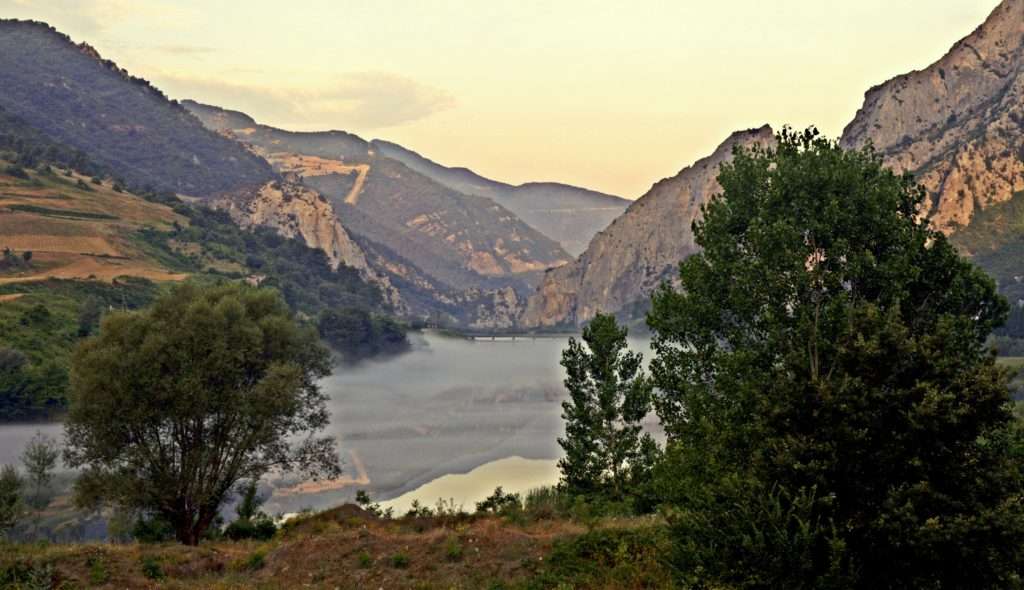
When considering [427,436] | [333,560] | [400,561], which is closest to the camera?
[400,561]

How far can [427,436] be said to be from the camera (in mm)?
124250

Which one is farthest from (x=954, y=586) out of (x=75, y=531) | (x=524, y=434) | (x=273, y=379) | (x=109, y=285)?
(x=109, y=285)

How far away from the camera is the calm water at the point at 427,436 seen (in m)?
88.8

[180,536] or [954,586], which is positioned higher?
[954,586]

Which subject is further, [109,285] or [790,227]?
[109,285]

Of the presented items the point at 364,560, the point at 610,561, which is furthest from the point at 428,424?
the point at 610,561

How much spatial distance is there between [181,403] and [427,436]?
290ft

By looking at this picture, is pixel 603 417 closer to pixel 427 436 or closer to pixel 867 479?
pixel 867 479

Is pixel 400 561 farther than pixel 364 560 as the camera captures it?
No

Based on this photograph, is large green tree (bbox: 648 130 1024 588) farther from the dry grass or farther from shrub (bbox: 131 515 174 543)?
shrub (bbox: 131 515 174 543)

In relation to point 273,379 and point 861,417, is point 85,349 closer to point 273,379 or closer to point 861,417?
point 273,379

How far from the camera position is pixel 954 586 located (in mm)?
14328

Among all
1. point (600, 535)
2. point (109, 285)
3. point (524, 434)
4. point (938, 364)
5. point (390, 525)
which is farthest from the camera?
point (109, 285)

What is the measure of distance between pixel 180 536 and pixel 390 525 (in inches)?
463
